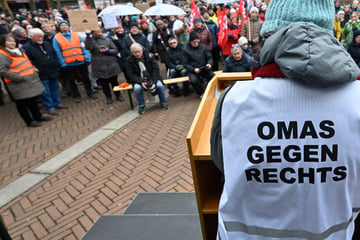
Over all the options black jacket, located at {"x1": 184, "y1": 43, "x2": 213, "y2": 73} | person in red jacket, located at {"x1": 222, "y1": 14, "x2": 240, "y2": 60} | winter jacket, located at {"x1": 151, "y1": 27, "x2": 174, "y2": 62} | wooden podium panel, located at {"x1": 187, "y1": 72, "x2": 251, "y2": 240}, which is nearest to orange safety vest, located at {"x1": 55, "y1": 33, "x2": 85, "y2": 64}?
winter jacket, located at {"x1": 151, "y1": 27, "x2": 174, "y2": 62}

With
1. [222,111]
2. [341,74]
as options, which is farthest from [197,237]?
[341,74]

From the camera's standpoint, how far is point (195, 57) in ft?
20.7

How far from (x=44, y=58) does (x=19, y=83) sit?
3.10 feet

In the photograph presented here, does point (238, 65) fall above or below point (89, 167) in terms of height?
above

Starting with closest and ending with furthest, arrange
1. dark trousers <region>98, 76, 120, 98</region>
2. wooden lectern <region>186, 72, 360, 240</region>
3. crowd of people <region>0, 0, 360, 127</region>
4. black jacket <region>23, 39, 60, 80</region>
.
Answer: wooden lectern <region>186, 72, 360, 240</region> → crowd of people <region>0, 0, 360, 127</region> → black jacket <region>23, 39, 60, 80</region> → dark trousers <region>98, 76, 120, 98</region>

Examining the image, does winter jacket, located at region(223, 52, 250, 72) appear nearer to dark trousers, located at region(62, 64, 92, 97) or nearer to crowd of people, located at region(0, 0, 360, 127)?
crowd of people, located at region(0, 0, 360, 127)

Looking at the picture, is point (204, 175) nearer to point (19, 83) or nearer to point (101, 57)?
point (19, 83)

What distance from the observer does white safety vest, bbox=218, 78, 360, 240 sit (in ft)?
3.26

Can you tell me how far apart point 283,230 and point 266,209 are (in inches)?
4.5

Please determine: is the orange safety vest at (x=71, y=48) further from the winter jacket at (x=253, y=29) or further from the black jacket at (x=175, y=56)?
the winter jacket at (x=253, y=29)

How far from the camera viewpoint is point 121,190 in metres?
3.44

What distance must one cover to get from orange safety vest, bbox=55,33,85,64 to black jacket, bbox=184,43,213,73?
242 centimetres

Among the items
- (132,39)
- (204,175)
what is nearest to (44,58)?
(132,39)

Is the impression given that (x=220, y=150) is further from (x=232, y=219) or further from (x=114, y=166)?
(x=114, y=166)
